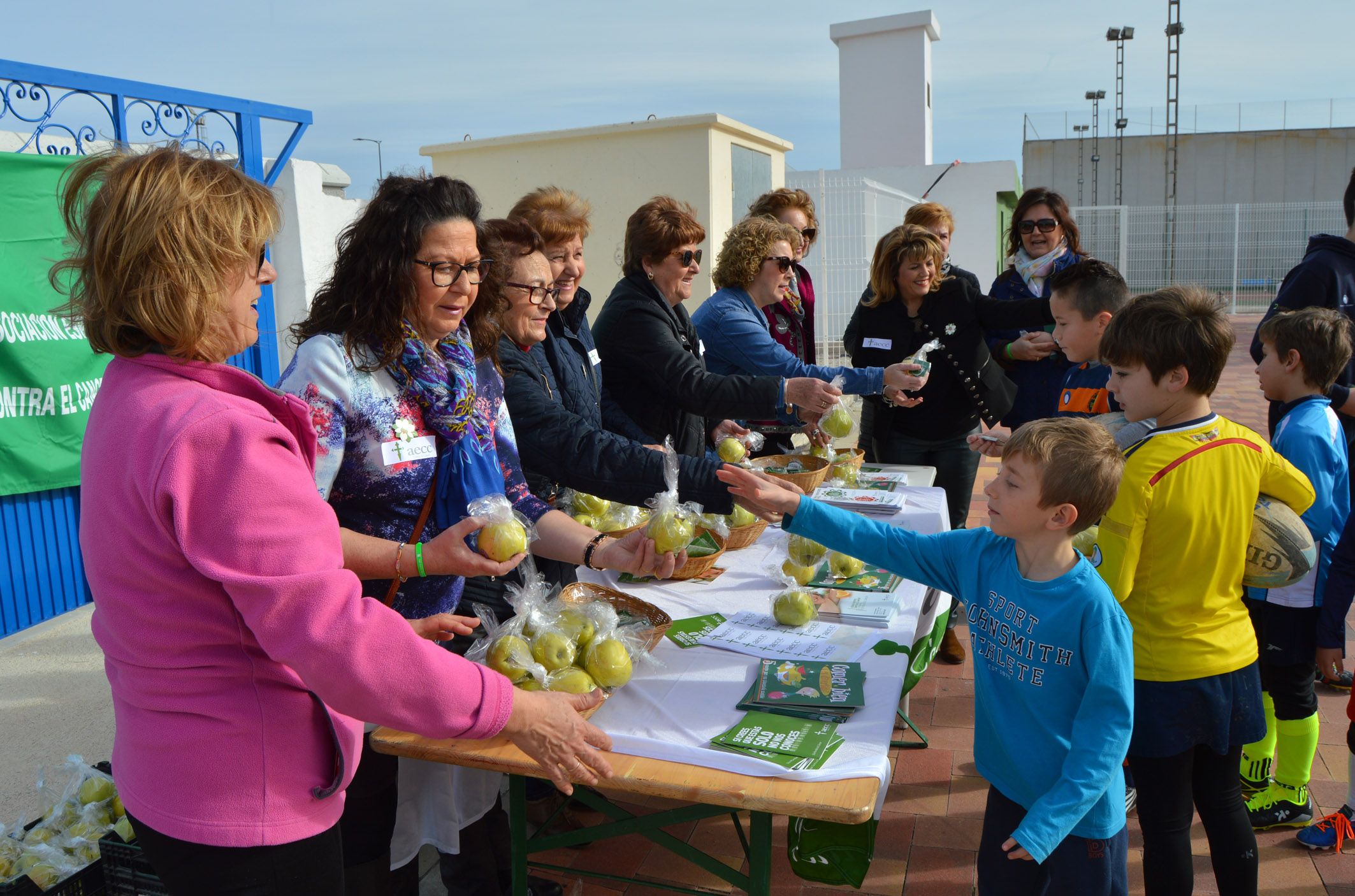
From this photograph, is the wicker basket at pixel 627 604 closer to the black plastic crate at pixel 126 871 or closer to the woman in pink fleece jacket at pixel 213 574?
the woman in pink fleece jacket at pixel 213 574

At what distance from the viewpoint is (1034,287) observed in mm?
4828

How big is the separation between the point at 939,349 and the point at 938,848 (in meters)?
2.48

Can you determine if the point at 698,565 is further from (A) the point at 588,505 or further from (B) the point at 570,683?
(B) the point at 570,683

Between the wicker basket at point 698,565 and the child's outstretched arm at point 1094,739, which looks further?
the wicker basket at point 698,565

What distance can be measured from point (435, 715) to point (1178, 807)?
190 centimetres

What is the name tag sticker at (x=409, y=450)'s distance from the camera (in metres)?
2.04

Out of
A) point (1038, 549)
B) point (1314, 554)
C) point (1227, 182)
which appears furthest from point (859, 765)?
point (1227, 182)

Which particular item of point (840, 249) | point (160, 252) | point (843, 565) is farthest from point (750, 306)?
point (840, 249)

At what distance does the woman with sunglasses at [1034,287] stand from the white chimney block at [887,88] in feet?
46.8

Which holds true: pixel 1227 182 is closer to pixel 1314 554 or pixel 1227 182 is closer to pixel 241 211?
pixel 1314 554

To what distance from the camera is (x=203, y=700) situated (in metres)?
1.32

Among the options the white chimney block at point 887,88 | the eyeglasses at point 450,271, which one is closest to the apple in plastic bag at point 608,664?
the eyeglasses at point 450,271

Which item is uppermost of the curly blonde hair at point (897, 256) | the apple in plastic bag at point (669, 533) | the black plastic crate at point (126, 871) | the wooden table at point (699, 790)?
the curly blonde hair at point (897, 256)

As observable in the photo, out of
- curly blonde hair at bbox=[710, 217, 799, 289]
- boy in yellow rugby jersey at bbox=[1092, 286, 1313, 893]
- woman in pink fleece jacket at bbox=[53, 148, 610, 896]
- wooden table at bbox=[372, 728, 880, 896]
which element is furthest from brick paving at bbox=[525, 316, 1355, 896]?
curly blonde hair at bbox=[710, 217, 799, 289]
